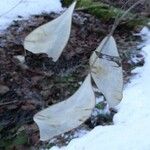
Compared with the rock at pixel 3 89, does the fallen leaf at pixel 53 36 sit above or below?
above

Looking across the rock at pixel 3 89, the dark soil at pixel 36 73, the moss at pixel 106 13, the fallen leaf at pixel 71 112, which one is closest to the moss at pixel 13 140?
the dark soil at pixel 36 73

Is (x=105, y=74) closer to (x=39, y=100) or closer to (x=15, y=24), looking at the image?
(x=39, y=100)

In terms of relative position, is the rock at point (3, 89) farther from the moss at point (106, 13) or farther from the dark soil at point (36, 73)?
the moss at point (106, 13)

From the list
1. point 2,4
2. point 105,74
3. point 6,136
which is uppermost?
point 105,74

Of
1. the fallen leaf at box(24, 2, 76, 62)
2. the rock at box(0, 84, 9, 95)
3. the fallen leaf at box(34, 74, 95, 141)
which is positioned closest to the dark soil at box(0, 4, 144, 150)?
the rock at box(0, 84, 9, 95)

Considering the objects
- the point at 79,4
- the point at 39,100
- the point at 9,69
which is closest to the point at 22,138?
the point at 39,100

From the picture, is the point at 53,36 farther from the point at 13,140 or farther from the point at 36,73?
the point at 36,73
